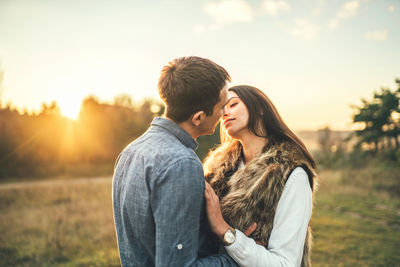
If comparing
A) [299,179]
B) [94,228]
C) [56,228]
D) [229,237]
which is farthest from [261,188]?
[56,228]

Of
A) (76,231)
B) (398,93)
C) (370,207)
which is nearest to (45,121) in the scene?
(76,231)

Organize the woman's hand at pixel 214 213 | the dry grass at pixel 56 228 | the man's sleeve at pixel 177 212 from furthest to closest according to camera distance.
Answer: the dry grass at pixel 56 228, the woman's hand at pixel 214 213, the man's sleeve at pixel 177 212

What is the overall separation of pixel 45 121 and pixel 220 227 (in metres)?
28.8

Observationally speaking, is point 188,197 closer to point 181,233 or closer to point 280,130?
point 181,233


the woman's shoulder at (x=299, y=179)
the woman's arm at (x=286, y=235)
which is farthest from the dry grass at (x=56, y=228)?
the woman's shoulder at (x=299, y=179)

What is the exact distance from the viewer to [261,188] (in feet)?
6.88

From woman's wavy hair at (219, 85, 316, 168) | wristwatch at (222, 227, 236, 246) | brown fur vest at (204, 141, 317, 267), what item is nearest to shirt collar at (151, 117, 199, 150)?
wristwatch at (222, 227, 236, 246)

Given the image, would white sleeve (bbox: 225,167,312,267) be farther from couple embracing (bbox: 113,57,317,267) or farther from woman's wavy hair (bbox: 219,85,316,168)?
woman's wavy hair (bbox: 219,85,316,168)

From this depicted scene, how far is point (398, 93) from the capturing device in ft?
69.1

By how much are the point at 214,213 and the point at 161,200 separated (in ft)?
1.52

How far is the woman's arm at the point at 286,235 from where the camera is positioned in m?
1.67

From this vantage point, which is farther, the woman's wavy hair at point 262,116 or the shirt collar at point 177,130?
the woman's wavy hair at point 262,116

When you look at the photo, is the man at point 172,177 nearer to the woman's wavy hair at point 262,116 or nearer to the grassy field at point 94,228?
the woman's wavy hair at point 262,116

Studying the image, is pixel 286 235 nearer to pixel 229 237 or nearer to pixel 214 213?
pixel 229 237
